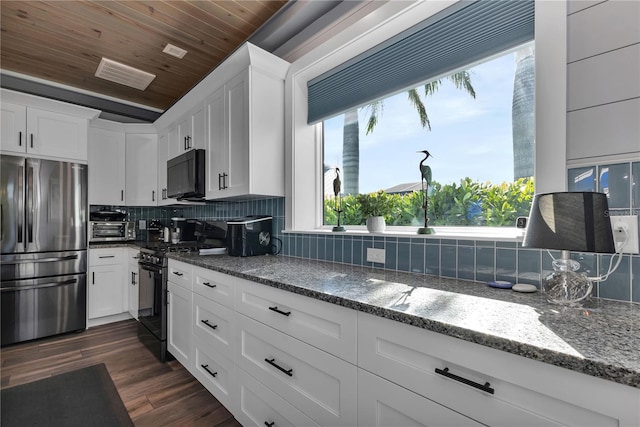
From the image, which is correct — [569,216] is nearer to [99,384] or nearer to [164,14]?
[164,14]

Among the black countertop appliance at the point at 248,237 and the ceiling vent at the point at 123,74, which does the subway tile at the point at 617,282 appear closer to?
the black countertop appliance at the point at 248,237

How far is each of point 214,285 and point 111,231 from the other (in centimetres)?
251

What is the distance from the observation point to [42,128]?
2932 millimetres

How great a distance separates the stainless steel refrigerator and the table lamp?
12.5 feet

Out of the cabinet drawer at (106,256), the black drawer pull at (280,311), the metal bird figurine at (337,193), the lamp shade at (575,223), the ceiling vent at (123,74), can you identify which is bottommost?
the cabinet drawer at (106,256)

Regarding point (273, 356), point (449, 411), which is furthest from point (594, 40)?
point (273, 356)

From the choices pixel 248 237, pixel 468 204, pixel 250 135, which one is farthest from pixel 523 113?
pixel 248 237

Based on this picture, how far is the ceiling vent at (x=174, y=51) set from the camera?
255 cm

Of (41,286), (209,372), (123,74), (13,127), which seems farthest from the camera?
(123,74)

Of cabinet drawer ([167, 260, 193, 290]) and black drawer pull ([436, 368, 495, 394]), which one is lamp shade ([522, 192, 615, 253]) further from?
cabinet drawer ([167, 260, 193, 290])

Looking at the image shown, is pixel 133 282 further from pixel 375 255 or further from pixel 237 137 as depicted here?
pixel 375 255

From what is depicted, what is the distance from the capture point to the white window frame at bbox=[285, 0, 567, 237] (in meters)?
1.15

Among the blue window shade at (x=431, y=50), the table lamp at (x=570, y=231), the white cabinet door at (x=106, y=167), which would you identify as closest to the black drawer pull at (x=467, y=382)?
the table lamp at (x=570, y=231)

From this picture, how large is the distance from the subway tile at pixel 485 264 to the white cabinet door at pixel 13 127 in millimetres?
3890
